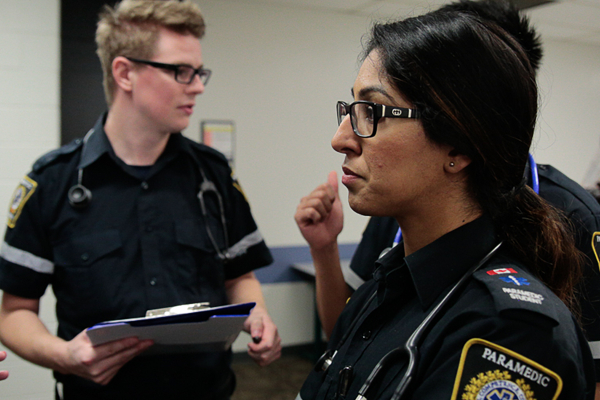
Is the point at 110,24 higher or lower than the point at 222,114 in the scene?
higher

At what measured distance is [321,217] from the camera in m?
1.36

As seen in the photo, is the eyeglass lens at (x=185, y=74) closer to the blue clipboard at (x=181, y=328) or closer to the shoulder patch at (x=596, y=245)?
the blue clipboard at (x=181, y=328)

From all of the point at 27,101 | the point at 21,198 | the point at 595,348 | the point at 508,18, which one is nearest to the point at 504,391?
the point at 595,348

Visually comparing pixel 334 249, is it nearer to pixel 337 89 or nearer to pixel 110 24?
pixel 110 24

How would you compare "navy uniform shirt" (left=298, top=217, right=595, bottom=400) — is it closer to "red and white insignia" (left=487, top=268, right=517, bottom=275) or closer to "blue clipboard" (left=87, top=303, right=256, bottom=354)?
"red and white insignia" (left=487, top=268, right=517, bottom=275)

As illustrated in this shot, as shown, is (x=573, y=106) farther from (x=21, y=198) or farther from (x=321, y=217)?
(x=21, y=198)

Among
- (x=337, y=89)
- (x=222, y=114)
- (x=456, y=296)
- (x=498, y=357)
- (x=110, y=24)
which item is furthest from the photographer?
(x=337, y=89)

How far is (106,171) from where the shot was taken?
155 cm

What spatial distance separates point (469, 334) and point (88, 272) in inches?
44.9

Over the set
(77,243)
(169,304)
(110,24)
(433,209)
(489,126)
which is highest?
(110,24)

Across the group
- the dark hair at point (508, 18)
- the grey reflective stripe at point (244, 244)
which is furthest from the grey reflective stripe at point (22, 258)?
the dark hair at point (508, 18)

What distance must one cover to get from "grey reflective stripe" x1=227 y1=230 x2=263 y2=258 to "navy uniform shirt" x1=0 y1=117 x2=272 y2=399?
41mm

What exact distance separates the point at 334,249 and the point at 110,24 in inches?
41.6

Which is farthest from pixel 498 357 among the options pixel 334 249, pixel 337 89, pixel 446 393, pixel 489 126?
pixel 337 89
